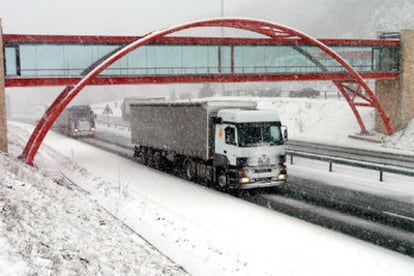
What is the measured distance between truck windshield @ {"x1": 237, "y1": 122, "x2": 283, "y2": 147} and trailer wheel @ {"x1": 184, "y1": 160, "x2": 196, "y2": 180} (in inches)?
158

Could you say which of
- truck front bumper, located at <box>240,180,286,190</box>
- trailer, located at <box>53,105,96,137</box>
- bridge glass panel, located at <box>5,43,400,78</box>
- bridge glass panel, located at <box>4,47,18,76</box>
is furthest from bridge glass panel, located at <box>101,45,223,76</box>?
truck front bumper, located at <box>240,180,286,190</box>

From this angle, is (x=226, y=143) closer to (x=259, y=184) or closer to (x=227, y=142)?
(x=227, y=142)

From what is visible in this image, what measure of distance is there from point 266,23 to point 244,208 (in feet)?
62.4

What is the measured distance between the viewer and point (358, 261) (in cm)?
1101

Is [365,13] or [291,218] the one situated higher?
[365,13]

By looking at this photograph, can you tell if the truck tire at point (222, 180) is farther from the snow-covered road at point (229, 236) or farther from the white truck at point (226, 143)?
the snow-covered road at point (229, 236)

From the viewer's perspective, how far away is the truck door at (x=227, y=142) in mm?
18141

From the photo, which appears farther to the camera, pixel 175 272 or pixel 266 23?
pixel 266 23

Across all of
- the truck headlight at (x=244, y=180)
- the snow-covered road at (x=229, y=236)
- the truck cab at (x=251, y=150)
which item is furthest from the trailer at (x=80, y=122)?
the truck headlight at (x=244, y=180)

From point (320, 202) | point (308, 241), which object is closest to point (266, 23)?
point (320, 202)

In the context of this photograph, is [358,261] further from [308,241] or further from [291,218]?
[291,218]

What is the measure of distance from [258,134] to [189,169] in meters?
4.82

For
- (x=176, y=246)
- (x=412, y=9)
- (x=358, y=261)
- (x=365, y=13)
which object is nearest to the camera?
(x=358, y=261)

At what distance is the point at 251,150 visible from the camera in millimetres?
17938
